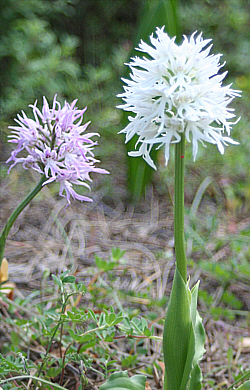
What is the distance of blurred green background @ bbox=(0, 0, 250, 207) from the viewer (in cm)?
211

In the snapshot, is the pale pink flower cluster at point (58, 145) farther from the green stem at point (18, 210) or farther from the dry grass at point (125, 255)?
the dry grass at point (125, 255)

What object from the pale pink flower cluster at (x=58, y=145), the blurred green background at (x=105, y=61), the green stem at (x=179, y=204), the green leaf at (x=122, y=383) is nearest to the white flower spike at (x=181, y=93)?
the green stem at (x=179, y=204)

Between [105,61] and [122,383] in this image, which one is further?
[105,61]

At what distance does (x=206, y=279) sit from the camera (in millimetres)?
1533

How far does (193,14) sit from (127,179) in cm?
148

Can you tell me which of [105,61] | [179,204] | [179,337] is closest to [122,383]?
[179,337]

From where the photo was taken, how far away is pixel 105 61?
2.81 meters

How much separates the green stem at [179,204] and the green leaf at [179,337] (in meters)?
0.02

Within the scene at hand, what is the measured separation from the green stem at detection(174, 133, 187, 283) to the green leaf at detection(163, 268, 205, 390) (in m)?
0.02

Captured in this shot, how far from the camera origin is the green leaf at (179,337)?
0.72 metres

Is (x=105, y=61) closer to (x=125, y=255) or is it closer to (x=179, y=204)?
(x=125, y=255)

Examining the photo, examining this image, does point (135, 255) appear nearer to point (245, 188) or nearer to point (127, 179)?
point (127, 179)

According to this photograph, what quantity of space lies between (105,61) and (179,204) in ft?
7.55

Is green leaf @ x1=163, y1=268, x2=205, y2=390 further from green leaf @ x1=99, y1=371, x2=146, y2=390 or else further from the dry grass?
the dry grass
